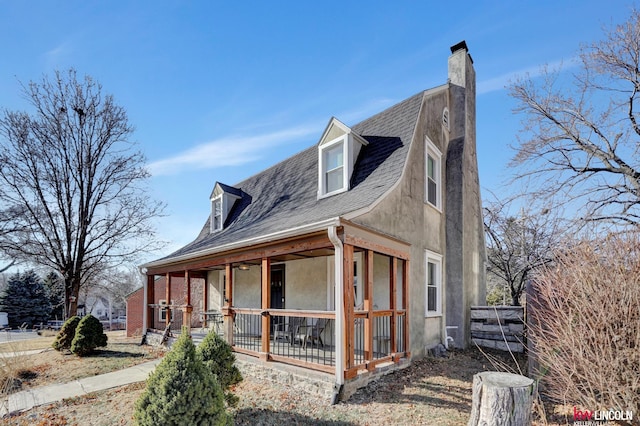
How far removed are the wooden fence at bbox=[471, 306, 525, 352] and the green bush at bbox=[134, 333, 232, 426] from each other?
27.8 feet

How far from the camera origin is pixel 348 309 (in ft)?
21.1

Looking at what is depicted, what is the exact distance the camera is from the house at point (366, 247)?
6.92 metres

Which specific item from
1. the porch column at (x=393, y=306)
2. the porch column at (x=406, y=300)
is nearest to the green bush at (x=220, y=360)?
the porch column at (x=393, y=306)

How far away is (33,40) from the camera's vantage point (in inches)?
420

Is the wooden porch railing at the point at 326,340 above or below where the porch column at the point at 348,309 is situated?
below

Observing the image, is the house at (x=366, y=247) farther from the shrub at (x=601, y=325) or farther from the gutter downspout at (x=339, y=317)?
the shrub at (x=601, y=325)

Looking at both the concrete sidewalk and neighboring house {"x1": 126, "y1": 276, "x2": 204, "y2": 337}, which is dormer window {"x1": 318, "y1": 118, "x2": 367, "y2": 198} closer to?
the concrete sidewalk

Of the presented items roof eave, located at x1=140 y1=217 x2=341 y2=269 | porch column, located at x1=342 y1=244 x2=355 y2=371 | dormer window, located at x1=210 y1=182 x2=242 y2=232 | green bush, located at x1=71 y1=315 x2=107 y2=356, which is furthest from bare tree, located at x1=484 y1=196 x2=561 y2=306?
green bush, located at x1=71 y1=315 x2=107 y2=356

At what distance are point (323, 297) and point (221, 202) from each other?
21.8 feet

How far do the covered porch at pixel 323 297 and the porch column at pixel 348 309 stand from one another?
0.02m

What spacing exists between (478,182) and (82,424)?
505 inches

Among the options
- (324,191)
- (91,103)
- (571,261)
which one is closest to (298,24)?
(324,191)

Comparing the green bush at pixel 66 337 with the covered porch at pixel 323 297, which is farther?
the green bush at pixel 66 337

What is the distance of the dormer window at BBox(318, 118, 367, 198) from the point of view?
9.33m
